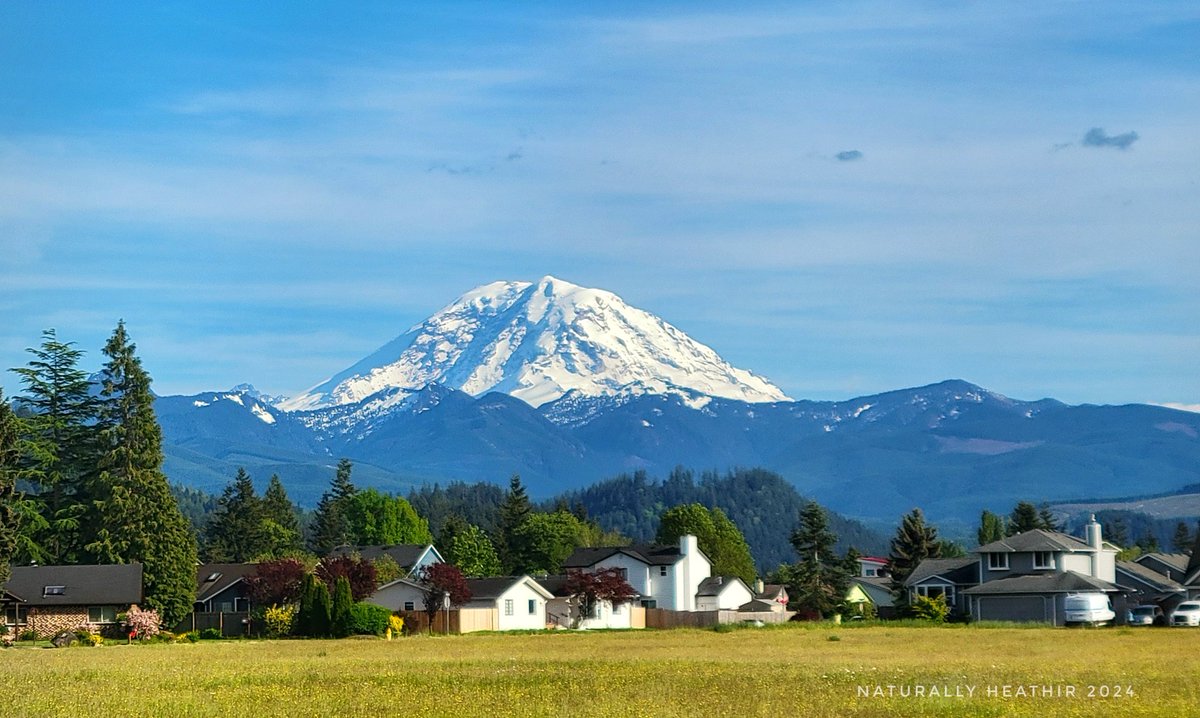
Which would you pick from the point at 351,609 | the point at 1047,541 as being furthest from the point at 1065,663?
the point at 1047,541

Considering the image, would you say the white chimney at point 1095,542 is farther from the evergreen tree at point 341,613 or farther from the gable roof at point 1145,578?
the evergreen tree at point 341,613

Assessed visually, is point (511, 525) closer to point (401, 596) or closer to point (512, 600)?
point (512, 600)

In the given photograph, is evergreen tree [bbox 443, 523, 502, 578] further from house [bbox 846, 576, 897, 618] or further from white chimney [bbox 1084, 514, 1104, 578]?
white chimney [bbox 1084, 514, 1104, 578]

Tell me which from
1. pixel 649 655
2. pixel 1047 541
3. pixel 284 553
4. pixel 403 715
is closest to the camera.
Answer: pixel 403 715

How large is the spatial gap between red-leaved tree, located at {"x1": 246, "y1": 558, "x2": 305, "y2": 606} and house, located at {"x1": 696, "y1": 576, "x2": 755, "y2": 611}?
112 ft

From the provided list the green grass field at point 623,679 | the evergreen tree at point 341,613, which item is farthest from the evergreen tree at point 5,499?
the evergreen tree at point 341,613

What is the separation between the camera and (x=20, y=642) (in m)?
76.4

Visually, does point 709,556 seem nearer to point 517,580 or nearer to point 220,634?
point 517,580

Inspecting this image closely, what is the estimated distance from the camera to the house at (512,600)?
8781 centimetres

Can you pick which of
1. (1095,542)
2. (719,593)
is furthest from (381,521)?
(1095,542)

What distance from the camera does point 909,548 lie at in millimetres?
105750

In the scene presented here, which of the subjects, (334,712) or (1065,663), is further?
(1065,663)

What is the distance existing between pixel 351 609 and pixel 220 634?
36.6 ft

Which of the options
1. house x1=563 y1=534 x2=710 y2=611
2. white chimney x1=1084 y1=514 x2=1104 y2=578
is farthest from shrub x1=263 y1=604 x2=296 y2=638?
white chimney x1=1084 y1=514 x2=1104 y2=578
